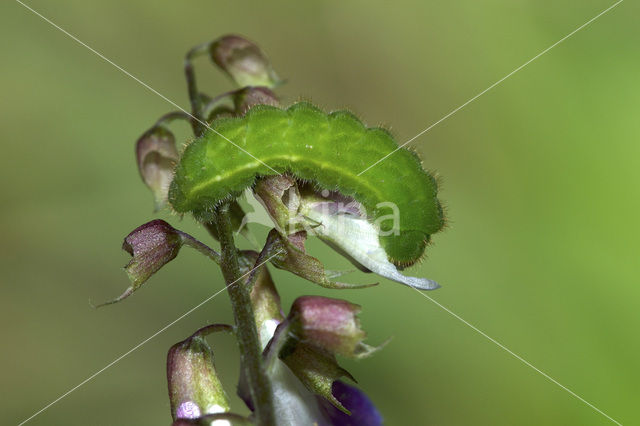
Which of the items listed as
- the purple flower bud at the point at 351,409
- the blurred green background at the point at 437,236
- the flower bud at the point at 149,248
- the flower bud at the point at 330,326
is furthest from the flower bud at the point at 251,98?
the blurred green background at the point at 437,236

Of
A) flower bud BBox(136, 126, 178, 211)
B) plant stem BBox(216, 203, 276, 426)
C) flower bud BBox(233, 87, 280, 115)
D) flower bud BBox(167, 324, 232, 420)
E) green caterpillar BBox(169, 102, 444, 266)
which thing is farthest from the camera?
flower bud BBox(136, 126, 178, 211)

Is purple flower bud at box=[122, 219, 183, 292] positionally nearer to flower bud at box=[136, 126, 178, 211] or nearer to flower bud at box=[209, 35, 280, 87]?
flower bud at box=[136, 126, 178, 211]

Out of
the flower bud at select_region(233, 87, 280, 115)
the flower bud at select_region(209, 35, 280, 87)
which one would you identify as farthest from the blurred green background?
the flower bud at select_region(233, 87, 280, 115)

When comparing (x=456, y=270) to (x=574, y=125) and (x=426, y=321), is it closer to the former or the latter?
(x=426, y=321)

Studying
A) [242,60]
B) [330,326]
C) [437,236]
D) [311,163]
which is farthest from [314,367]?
[437,236]

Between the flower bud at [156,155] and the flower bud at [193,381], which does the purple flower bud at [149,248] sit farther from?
A: the flower bud at [156,155]

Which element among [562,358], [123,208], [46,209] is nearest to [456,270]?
[562,358]
